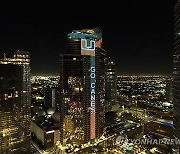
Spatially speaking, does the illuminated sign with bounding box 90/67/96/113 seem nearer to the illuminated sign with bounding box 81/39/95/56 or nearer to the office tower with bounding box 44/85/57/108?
the illuminated sign with bounding box 81/39/95/56

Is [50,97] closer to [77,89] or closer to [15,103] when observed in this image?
[15,103]

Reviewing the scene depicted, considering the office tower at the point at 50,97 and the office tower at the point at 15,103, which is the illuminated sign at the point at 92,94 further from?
the office tower at the point at 50,97

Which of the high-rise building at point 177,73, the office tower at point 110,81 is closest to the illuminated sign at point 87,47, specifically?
the high-rise building at point 177,73

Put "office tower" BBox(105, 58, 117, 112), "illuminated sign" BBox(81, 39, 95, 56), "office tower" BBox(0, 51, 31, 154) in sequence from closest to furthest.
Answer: "office tower" BBox(0, 51, 31, 154)
"illuminated sign" BBox(81, 39, 95, 56)
"office tower" BBox(105, 58, 117, 112)

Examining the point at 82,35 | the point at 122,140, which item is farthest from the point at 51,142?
the point at 82,35

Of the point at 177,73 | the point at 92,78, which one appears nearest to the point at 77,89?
the point at 92,78

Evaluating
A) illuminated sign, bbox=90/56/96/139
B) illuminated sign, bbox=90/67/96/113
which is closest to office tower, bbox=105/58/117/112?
illuminated sign, bbox=90/56/96/139

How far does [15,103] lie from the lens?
57.9 ft

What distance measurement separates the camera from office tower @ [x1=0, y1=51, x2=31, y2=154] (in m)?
16.8

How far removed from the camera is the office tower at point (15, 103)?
55.1ft

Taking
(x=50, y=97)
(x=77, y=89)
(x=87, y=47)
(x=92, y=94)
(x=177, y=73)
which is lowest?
(x=50, y=97)

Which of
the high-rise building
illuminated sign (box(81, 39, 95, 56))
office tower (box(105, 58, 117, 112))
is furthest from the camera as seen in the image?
office tower (box(105, 58, 117, 112))

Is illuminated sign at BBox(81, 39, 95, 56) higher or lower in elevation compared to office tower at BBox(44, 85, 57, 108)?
higher

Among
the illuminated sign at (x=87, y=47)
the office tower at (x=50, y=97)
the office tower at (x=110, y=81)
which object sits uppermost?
the illuminated sign at (x=87, y=47)
